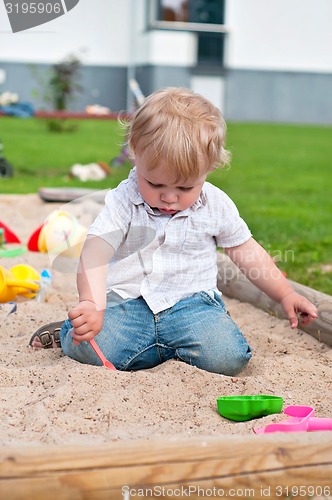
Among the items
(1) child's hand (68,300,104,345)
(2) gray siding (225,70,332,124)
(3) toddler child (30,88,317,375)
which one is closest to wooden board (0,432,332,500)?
(1) child's hand (68,300,104,345)

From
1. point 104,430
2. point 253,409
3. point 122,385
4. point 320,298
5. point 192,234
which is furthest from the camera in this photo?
point 320,298

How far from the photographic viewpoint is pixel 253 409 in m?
1.81

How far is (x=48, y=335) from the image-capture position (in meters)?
2.29

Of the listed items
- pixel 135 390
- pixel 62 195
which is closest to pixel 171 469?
pixel 135 390

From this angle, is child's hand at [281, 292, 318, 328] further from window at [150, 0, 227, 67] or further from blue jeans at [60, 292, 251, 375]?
window at [150, 0, 227, 67]

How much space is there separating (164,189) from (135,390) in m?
0.55

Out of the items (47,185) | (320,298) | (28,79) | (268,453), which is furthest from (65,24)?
(268,453)

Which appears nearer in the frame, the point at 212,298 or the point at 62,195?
the point at 212,298

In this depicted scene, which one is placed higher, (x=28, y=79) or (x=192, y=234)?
(x=192, y=234)

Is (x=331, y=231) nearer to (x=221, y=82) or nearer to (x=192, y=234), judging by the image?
(x=192, y=234)

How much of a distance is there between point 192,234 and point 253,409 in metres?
0.63

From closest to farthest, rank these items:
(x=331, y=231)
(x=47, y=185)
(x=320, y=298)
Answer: (x=320, y=298) → (x=331, y=231) → (x=47, y=185)

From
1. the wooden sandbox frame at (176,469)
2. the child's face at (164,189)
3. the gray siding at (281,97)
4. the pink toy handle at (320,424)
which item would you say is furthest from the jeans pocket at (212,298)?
the gray siding at (281,97)

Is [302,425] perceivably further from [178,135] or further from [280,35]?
[280,35]
